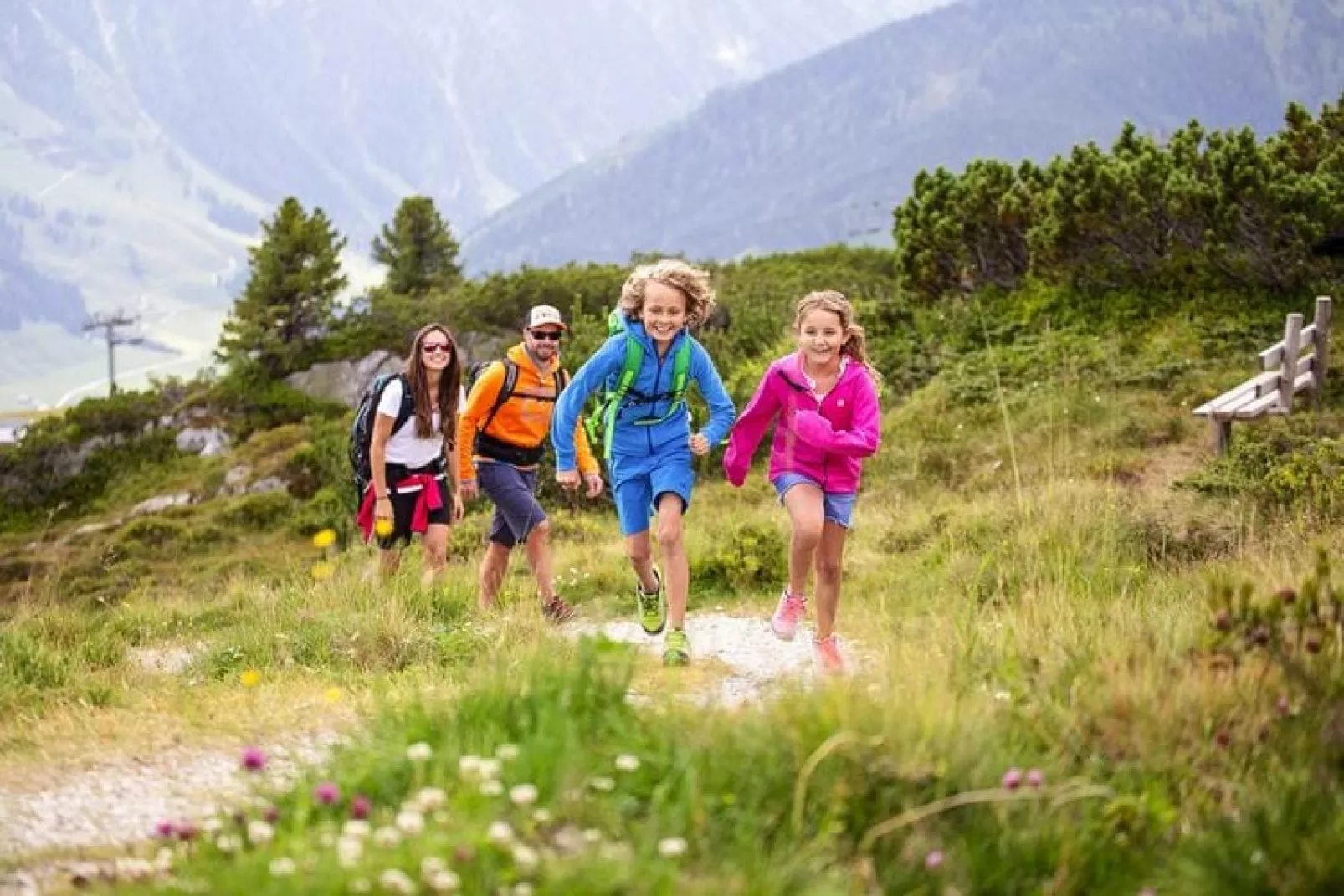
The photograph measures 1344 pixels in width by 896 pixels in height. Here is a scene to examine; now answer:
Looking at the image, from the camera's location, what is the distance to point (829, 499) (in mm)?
6395

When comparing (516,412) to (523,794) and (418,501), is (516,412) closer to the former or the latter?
(418,501)

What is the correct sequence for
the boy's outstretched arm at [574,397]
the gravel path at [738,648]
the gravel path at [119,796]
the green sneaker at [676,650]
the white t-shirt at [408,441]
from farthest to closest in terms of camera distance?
the white t-shirt at [408,441] → the boy's outstretched arm at [574,397] → the green sneaker at [676,650] → the gravel path at [738,648] → the gravel path at [119,796]

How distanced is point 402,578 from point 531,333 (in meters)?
1.85

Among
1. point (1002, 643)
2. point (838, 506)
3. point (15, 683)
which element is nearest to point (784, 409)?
point (838, 506)

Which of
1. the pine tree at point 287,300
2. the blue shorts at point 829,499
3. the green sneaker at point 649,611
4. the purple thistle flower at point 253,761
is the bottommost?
the green sneaker at point 649,611

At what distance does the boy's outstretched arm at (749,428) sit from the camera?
6.40 meters

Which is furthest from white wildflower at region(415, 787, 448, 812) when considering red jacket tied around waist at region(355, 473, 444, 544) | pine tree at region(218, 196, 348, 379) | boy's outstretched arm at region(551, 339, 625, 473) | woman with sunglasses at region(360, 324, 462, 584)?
pine tree at region(218, 196, 348, 379)

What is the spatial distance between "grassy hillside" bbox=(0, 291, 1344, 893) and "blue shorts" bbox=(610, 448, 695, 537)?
0.83m

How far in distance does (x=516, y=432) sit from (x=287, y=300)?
4239 centimetres

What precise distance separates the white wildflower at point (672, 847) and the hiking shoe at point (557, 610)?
18.0 feet

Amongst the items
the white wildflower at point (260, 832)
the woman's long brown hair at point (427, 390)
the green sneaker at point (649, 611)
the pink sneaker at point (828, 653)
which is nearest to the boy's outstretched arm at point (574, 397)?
the green sneaker at point (649, 611)

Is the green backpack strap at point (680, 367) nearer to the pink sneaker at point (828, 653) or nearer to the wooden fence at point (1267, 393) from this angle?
the pink sneaker at point (828, 653)

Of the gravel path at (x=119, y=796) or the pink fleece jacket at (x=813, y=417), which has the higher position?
the pink fleece jacket at (x=813, y=417)

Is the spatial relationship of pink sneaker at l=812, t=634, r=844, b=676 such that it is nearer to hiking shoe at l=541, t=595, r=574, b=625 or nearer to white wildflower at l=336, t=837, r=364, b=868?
hiking shoe at l=541, t=595, r=574, b=625
